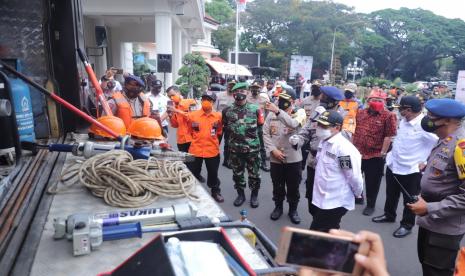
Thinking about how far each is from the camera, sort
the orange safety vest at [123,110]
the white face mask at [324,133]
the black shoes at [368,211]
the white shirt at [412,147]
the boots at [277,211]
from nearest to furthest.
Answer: the white face mask at [324,133], the orange safety vest at [123,110], the white shirt at [412,147], the boots at [277,211], the black shoes at [368,211]

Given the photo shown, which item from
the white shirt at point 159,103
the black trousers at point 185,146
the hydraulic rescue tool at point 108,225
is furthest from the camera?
the white shirt at point 159,103

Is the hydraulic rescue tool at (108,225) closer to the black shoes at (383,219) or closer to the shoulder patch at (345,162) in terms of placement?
the shoulder patch at (345,162)

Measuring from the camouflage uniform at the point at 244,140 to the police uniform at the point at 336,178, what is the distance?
1726 millimetres

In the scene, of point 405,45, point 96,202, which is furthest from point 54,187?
point 405,45

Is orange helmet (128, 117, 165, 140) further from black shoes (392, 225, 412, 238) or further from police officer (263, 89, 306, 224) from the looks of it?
black shoes (392, 225, 412, 238)

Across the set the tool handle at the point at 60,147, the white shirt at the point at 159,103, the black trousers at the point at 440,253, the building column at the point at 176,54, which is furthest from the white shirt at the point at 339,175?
the building column at the point at 176,54

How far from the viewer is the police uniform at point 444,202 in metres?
2.61

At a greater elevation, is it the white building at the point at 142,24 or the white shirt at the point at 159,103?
the white building at the point at 142,24

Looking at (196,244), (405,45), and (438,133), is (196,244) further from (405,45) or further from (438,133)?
(405,45)

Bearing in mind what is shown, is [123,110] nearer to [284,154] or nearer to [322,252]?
[284,154]

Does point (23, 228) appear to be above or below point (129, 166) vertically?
below

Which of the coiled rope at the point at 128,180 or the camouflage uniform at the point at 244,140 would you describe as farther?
the camouflage uniform at the point at 244,140

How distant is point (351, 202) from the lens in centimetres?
350

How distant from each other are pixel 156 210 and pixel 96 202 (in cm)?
61
